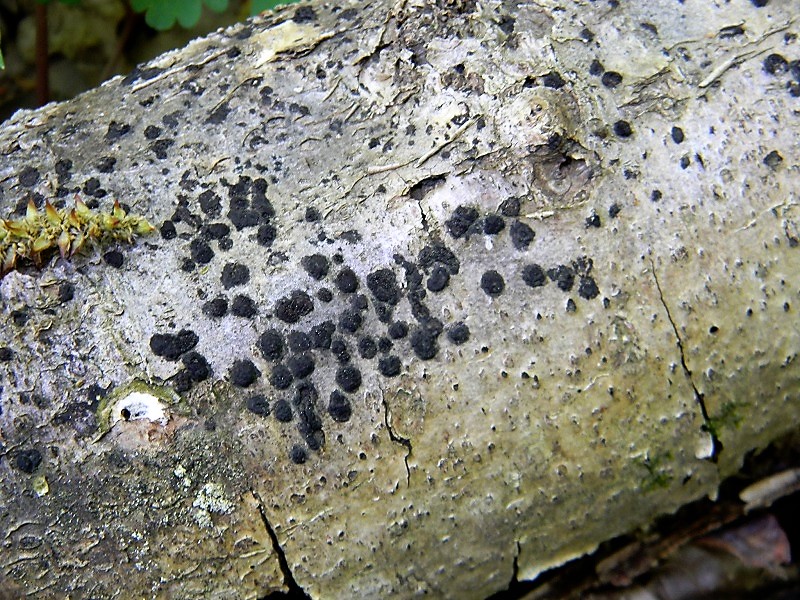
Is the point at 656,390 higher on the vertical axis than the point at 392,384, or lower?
lower

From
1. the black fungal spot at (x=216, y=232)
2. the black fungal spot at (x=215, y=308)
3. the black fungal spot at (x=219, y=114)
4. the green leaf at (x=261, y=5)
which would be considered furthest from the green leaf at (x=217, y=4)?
the black fungal spot at (x=215, y=308)

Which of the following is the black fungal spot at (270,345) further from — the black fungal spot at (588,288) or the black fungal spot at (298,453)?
the black fungal spot at (588,288)

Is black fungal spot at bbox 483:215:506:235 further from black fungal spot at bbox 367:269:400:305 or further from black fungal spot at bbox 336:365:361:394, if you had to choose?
black fungal spot at bbox 336:365:361:394

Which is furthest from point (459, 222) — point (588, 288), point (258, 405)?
point (258, 405)

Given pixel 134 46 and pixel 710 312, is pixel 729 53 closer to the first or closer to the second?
pixel 710 312

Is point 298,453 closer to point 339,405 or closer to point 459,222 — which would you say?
point 339,405

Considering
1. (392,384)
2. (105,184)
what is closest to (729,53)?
(392,384)
